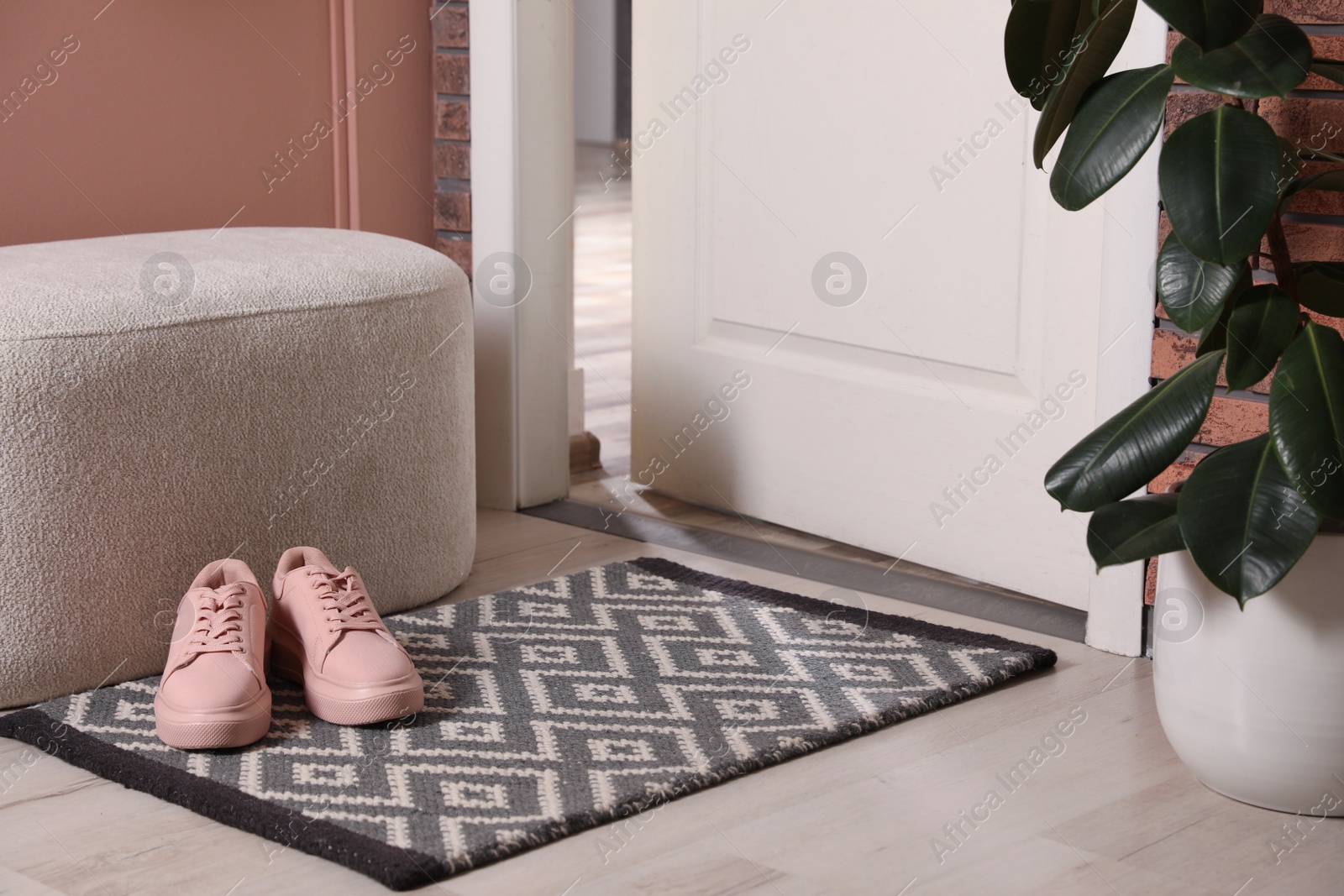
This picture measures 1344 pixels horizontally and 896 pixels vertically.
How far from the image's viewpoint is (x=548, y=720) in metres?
1.58

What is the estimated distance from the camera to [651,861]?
4.23ft

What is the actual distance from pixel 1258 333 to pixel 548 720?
828mm

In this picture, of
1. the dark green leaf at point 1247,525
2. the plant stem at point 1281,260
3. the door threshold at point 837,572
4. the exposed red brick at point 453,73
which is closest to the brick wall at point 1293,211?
the plant stem at point 1281,260

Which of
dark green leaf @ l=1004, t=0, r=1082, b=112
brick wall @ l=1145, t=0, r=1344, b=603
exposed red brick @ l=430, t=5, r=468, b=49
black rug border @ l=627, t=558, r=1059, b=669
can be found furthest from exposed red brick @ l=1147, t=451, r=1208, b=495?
exposed red brick @ l=430, t=5, r=468, b=49

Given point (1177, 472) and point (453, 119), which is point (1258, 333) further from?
point (453, 119)

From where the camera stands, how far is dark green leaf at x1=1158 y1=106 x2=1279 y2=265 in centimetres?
120

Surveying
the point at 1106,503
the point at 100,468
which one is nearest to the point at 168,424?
the point at 100,468

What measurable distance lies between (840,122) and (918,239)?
8.7 inches

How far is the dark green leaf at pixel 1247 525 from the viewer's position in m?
1.22

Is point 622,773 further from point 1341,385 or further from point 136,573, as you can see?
point 1341,385

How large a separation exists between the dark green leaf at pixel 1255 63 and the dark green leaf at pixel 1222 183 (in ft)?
0.20

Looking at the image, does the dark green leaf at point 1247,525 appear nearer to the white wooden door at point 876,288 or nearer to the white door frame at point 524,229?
the white wooden door at point 876,288

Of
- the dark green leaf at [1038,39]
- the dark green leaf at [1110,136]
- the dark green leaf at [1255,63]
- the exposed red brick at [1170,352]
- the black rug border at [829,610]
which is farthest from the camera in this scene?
the black rug border at [829,610]

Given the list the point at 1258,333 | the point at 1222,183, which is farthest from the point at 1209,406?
the point at 1222,183
